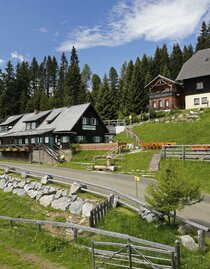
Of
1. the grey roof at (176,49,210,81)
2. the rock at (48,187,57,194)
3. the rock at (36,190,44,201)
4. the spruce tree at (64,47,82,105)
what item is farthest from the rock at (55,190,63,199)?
the spruce tree at (64,47,82,105)

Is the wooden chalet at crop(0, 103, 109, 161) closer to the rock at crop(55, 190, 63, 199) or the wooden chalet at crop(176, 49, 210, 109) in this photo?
the wooden chalet at crop(176, 49, 210, 109)

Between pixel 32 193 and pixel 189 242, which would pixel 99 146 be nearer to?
pixel 32 193

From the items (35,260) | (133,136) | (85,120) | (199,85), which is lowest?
(35,260)

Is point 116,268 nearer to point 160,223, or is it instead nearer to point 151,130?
point 160,223

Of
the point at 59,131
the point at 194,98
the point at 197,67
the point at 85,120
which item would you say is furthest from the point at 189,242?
the point at 197,67

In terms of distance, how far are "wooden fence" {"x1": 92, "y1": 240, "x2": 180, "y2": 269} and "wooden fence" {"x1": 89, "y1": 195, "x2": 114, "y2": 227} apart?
3.11m

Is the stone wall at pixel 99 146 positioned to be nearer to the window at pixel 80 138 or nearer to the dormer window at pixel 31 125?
the window at pixel 80 138

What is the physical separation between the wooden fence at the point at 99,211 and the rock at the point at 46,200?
5875 millimetres

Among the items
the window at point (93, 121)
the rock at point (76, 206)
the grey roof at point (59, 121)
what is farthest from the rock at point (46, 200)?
the window at point (93, 121)

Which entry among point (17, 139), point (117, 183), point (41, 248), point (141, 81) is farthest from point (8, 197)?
point (141, 81)

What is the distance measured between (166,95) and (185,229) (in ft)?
161

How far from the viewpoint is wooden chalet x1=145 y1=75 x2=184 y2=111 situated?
6162cm

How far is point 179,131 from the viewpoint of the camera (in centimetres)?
4438

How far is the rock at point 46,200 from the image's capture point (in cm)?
2268
